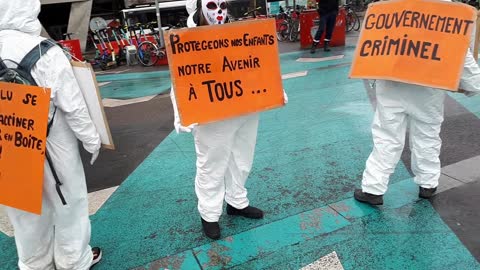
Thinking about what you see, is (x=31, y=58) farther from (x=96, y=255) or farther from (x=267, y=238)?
(x=267, y=238)

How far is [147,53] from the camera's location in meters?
11.8

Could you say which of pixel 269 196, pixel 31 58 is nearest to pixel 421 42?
pixel 269 196

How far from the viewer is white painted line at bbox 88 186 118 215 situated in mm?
3586

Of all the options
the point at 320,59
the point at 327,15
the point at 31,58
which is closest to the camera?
the point at 31,58

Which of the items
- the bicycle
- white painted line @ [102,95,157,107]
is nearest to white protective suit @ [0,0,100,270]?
white painted line @ [102,95,157,107]

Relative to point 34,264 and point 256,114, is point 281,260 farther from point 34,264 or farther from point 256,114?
point 34,264

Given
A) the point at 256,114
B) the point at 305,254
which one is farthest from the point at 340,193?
the point at 256,114

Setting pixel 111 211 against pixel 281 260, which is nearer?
pixel 281 260

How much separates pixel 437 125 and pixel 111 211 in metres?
2.80

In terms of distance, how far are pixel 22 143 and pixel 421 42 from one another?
2610 mm

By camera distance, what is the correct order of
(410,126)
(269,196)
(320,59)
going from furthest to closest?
(320,59), (269,196), (410,126)

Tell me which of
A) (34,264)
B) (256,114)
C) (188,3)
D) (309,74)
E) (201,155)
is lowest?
(309,74)

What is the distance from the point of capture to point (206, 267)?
2643 millimetres

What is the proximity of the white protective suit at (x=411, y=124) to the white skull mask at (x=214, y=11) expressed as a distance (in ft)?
4.18
